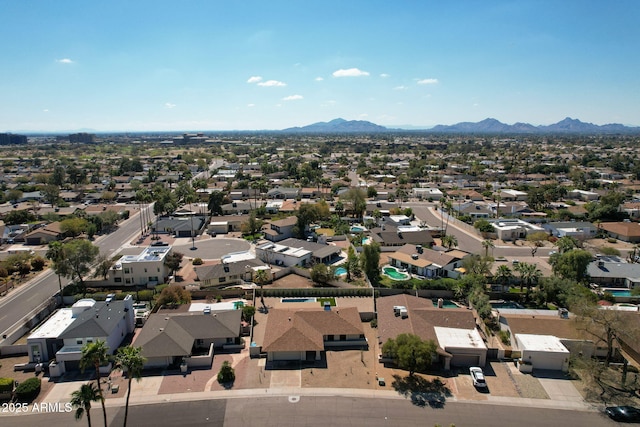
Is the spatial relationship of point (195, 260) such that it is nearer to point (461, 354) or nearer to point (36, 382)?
point (36, 382)

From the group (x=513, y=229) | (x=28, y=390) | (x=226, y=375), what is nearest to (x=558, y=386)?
(x=226, y=375)

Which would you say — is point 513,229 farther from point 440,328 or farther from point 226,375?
point 226,375

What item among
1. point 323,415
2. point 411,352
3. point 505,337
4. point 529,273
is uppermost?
point 529,273

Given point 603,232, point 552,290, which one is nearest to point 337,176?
point 603,232

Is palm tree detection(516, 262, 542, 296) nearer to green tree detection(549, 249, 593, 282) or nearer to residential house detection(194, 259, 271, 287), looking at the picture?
green tree detection(549, 249, 593, 282)

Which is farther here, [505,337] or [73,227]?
[73,227]

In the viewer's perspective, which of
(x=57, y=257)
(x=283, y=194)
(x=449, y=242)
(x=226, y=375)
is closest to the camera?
(x=226, y=375)

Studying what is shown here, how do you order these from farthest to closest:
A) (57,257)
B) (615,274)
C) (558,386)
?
(615,274), (57,257), (558,386)
